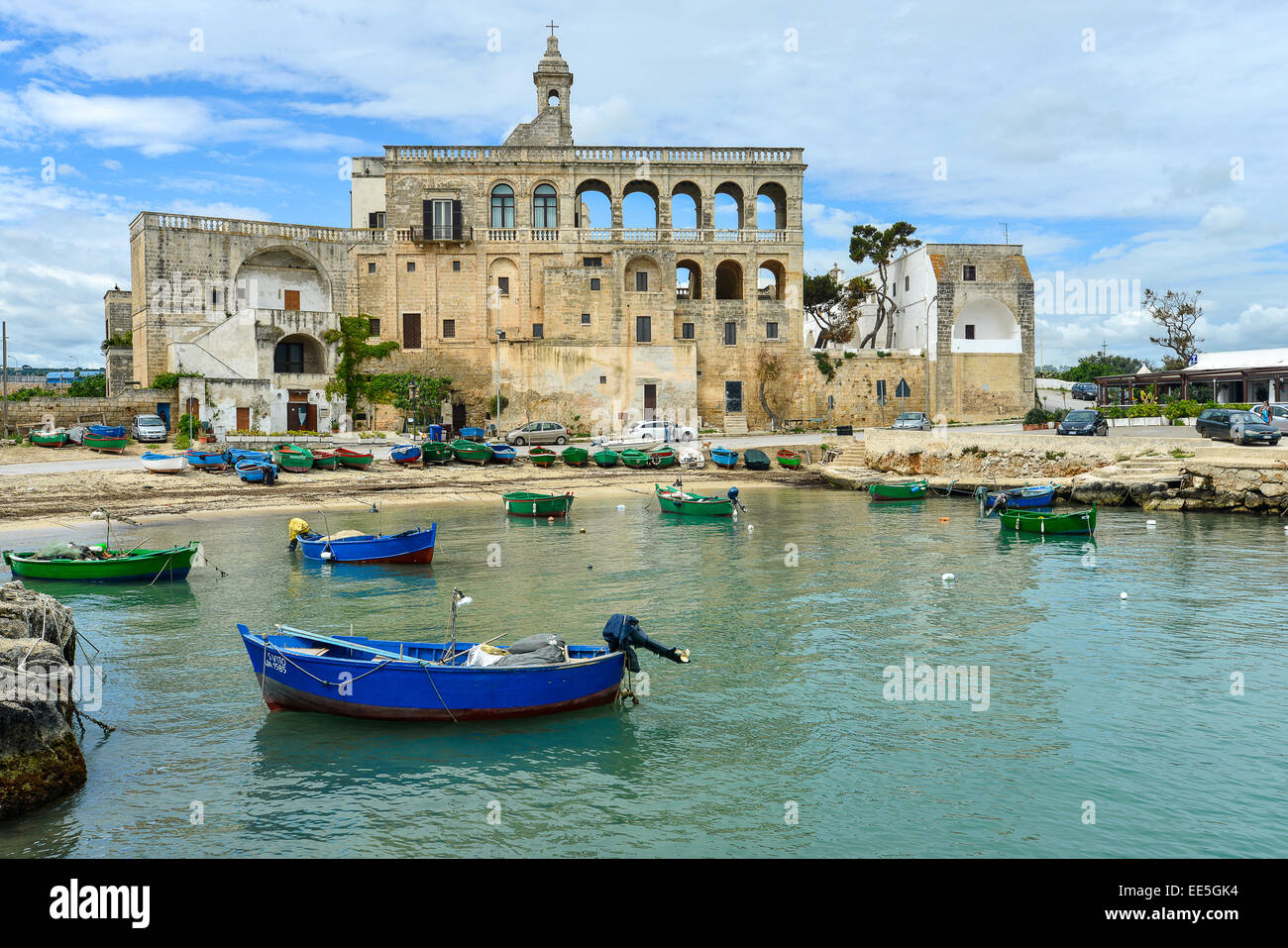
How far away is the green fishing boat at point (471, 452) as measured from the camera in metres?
46.1

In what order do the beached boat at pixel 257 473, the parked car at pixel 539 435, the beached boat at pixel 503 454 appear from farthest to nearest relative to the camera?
1. the parked car at pixel 539 435
2. the beached boat at pixel 503 454
3. the beached boat at pixel 257 473

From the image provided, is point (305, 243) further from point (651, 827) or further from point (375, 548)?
point (651, 827)

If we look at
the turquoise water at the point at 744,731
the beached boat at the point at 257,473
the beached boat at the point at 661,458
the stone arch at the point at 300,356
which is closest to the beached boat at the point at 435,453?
the beached boat at the point at 257,473

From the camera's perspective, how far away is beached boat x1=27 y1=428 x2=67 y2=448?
42906mm

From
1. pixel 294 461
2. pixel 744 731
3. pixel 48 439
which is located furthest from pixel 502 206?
pixel 744 731

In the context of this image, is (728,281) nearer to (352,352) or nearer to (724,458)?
(724,458)

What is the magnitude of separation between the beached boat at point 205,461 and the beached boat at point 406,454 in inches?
291

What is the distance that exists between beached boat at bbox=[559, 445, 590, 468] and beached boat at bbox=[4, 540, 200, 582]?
82.9 feet

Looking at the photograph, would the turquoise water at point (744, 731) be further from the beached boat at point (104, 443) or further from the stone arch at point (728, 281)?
the stone arch at point (728, 281)

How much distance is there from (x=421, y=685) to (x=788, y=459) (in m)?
37.5

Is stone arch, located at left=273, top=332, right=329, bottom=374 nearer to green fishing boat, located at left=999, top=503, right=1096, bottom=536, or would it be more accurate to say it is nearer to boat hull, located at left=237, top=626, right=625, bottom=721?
green fishing boat, located at left=999, top=503, right=1096, bottom=536

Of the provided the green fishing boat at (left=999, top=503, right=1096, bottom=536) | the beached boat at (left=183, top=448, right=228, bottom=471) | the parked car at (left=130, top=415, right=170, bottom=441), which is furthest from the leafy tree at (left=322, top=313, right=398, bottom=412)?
the green fishing boat at (left=999, top=503, right=1096, bottom=536)
